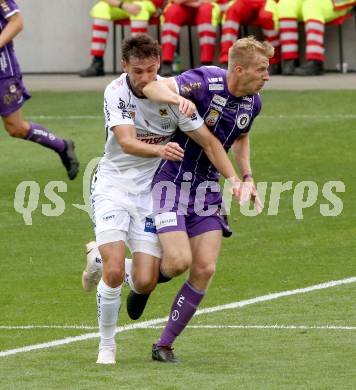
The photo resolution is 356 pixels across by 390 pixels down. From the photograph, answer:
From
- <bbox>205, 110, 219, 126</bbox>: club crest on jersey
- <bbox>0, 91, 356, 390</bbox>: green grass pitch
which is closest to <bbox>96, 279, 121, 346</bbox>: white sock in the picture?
<bbox>0, 91, 356, 390</bbox>: green grass pitch

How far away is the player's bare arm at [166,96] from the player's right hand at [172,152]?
244 millimetres

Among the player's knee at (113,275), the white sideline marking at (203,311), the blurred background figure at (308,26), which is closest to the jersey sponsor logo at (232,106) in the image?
the player's knee at (113,275)

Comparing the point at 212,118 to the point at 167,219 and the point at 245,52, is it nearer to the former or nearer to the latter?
the point at 245,52

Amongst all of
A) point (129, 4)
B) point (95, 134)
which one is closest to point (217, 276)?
point (95, 134)

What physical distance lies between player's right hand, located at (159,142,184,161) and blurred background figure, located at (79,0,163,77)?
15.6m

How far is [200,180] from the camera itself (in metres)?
9.42

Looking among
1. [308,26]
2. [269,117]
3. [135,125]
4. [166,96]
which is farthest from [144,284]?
[308,26]

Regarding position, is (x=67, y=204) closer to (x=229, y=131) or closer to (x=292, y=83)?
(x=229, y=131)

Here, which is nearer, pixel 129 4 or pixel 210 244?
pixel 210 244

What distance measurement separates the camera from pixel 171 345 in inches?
361

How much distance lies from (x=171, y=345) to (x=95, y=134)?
10225 mm

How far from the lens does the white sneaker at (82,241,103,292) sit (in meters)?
9.91

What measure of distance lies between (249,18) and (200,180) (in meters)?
14.4

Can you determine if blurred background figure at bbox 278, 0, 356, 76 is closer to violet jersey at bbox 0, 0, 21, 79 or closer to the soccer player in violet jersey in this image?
violet jersey at bbox 0, 0, 21, 79
